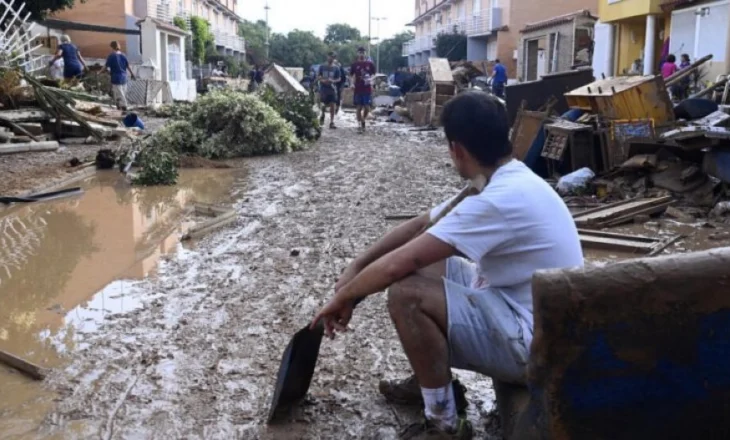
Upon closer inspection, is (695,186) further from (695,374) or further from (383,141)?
(383,141)

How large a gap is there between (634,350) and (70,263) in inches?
201

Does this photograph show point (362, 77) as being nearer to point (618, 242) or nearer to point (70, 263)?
point (618, 242)

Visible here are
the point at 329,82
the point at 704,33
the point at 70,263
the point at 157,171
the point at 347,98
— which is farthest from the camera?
the point at 347,98

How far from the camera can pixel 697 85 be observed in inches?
680

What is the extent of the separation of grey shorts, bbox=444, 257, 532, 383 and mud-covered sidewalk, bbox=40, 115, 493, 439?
0.66 metres

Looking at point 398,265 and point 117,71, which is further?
point 117,71

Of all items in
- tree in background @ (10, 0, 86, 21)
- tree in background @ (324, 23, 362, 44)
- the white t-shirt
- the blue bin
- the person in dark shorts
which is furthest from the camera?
tree in background @ (324, 23, 362, 44)

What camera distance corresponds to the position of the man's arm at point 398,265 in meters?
2.65

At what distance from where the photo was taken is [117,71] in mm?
19969

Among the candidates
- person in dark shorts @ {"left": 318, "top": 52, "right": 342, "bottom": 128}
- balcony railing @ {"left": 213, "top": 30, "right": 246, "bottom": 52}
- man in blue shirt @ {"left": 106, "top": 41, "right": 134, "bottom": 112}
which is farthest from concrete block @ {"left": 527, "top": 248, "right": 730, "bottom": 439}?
balcony railing @ {"left": 213, "top": 30, "right": 246, "bottom": 52}

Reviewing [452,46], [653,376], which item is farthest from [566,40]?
[653,376]

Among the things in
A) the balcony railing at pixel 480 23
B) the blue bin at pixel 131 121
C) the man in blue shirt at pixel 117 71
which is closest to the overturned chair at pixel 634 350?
the blue bin at pixel 131 121

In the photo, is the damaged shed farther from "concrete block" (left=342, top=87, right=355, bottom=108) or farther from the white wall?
the white wall

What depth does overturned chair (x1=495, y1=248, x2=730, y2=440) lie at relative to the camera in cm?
220
